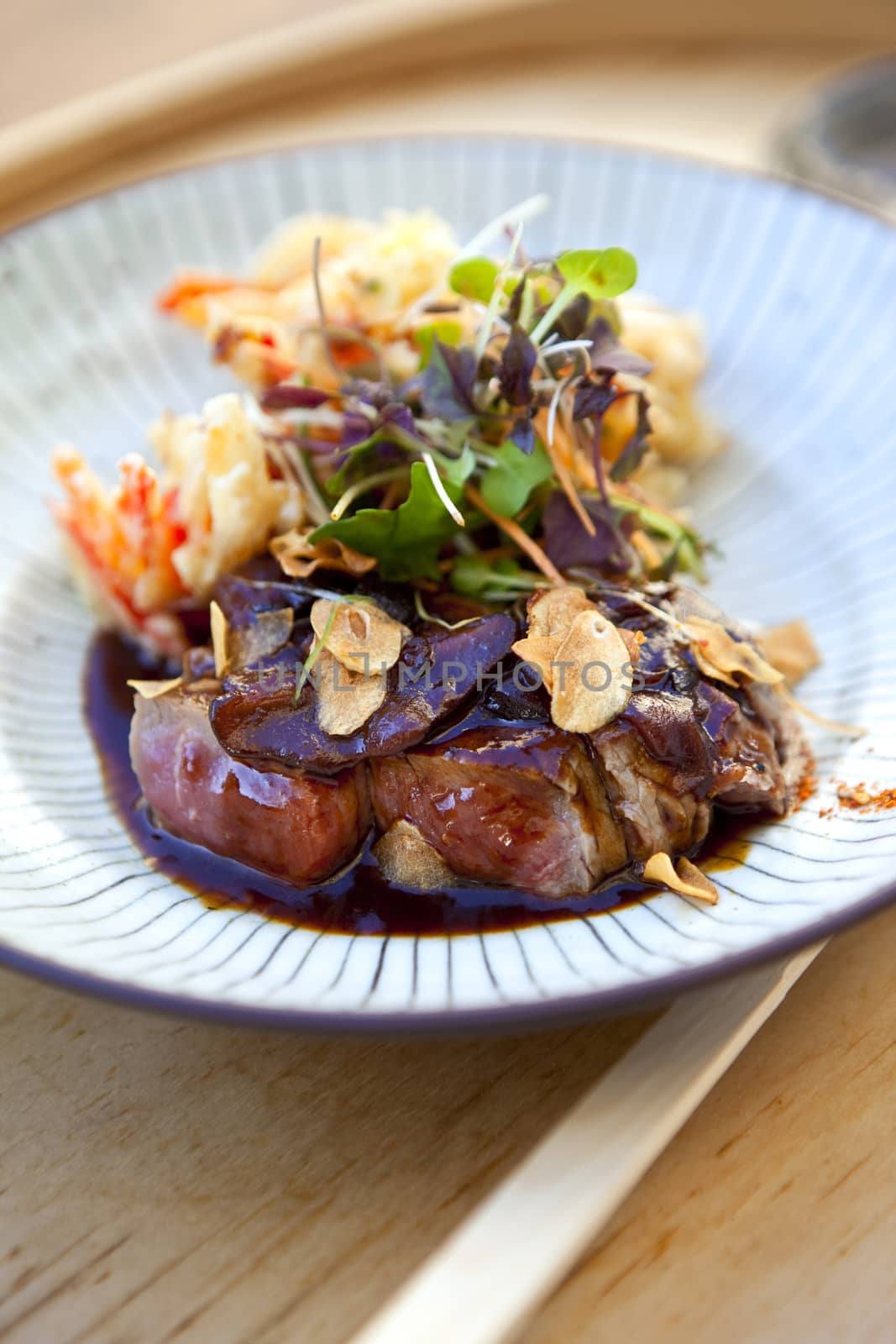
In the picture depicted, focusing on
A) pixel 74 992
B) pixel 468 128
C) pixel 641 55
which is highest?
pixel 641 55

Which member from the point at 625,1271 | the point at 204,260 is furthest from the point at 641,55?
the point at 625,1271

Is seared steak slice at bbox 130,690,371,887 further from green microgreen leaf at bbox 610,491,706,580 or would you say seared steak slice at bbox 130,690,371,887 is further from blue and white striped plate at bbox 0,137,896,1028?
green microgreen leaf at bbox 610,491,706,580

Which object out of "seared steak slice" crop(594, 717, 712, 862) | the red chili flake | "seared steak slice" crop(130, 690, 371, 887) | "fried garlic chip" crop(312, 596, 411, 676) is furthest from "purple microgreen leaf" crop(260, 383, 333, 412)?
the red chili flake

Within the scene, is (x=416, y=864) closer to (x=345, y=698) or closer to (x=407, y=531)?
(x=345, y=698)

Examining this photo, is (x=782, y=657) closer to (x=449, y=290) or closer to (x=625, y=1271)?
(x=449, y=290)

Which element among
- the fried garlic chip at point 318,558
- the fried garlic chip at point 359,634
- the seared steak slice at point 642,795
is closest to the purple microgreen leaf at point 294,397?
the fried garlic chip at point 318,558

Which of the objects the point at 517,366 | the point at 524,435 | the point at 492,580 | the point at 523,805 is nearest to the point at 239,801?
the point at 523,805

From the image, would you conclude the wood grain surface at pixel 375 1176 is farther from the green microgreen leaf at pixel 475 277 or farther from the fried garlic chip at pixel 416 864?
the green microgreen leaf at pixel 475 277
